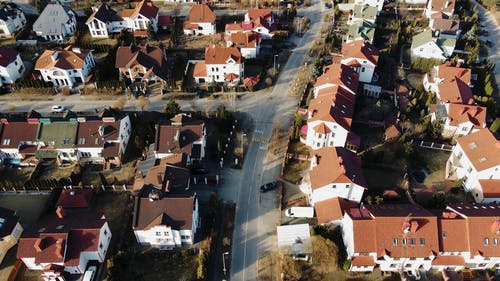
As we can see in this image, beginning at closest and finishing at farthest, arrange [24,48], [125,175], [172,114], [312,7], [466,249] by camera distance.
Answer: [466,249] < [125,175] < [172,114] < [24,48] < [312,7]

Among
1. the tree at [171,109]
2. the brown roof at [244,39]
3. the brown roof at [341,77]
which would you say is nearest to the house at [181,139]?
the tree at [171,109]

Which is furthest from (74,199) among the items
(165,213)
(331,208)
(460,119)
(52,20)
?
(460,119)

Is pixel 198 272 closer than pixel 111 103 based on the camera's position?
Yes

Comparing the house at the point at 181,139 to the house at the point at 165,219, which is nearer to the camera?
the house at the point at 165,219

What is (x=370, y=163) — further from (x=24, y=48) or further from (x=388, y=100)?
(x=24, y=48)

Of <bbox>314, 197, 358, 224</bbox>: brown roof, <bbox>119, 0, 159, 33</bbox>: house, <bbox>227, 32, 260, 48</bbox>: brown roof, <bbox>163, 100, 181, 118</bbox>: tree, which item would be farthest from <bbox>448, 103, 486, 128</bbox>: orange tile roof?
<bbox>119, 0, 159, 33</bbox>: house

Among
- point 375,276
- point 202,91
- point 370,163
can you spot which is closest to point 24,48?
point 202,91

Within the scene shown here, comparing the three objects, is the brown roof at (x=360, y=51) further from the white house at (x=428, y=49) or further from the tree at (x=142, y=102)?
the tree at (x=142, y=102)

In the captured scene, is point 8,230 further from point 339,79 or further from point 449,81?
point 449,81
